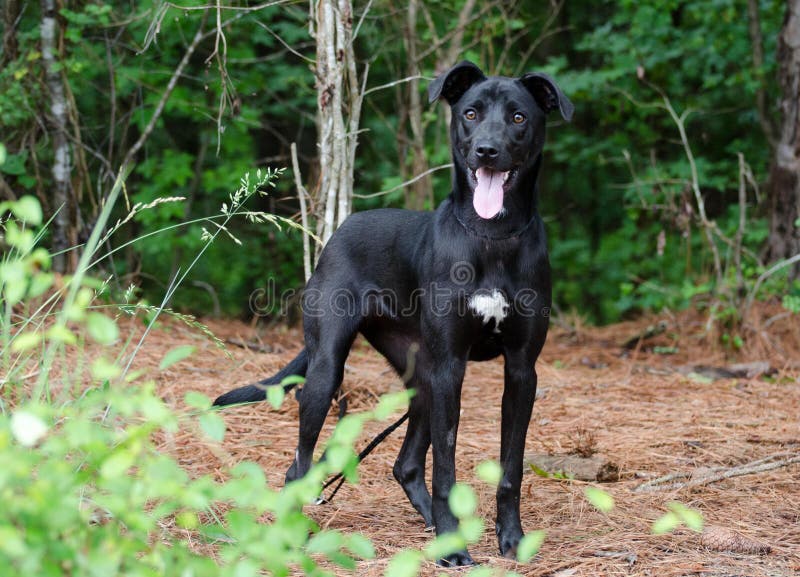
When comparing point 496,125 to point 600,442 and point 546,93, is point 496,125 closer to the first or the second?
point 546,93

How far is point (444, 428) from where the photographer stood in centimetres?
330

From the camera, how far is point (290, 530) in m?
1.58

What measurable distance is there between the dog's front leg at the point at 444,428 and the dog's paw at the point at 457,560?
0.33ft

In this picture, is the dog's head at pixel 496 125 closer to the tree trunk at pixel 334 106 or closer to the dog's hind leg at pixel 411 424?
the dog's hind leg at pixel 411 424

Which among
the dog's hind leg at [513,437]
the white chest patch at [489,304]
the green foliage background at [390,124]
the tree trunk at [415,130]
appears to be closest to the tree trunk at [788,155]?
the green foliage background at [390,124]

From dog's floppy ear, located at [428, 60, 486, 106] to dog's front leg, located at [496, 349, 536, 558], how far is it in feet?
3.44

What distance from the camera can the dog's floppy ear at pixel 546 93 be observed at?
11.1 feet

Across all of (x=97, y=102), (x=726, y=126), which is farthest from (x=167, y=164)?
(x=726, y=126)

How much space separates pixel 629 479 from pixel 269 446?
1720 millimetres

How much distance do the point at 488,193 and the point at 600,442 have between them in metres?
1.87

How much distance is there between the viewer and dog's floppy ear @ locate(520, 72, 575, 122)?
11.1 feet

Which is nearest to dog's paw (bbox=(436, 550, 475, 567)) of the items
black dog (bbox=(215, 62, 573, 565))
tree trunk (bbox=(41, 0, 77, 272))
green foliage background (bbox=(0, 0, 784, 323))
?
black dog (bbox=(215, 62, 573, 565))

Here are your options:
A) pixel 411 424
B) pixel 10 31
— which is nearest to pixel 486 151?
pixel 411 424

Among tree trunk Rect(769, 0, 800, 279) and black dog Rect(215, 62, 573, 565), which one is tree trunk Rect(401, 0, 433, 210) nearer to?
tree trunk Rect(769, 0, 800, 279)
